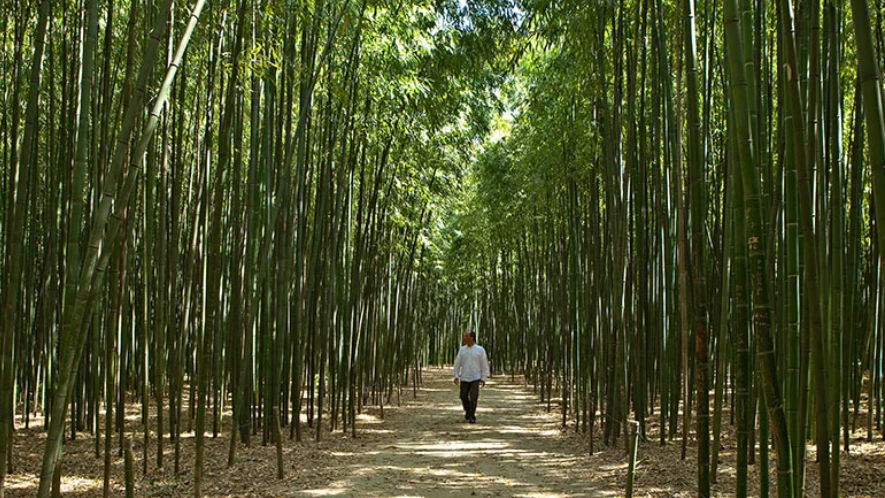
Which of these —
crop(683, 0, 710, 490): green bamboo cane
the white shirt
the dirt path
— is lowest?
the dirt path

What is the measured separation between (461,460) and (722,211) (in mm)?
2846

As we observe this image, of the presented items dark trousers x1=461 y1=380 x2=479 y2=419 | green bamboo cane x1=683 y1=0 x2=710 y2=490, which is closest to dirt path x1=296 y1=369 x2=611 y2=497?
dark trousers x1=461 y1=380 x2=479 y2=419

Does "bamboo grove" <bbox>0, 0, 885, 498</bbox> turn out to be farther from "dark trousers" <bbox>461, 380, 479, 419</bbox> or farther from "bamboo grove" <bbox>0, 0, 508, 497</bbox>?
"dark trousers" <bbox>461, 380, 479, 419</bbox>

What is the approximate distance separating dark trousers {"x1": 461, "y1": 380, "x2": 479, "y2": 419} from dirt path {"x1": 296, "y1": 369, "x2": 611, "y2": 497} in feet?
0.63

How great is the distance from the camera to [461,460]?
5.14 metres

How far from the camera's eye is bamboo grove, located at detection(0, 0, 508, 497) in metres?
3.12

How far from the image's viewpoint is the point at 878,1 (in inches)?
157

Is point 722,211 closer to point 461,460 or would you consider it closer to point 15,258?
point 461,460

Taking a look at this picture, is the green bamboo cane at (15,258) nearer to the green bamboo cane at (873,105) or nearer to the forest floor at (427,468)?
the forest floor at (427,468)

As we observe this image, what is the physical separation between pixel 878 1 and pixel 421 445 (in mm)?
4318

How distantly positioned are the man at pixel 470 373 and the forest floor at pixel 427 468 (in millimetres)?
730

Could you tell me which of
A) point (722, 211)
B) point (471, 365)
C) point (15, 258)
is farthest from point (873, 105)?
point (471, 365)

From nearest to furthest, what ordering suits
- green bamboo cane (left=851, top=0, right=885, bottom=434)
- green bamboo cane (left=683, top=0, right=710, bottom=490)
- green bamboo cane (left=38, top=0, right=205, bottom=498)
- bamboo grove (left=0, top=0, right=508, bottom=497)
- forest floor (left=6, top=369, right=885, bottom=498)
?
green bamboo cane (left=851, top=0, right=885, bottom=434) < green bamboo cane (left=38, top=0, right=205, bottom=498) < green bamboo cane (left=683, top=0, right=710, bottom=490) < bamboo grove (left=0, top=0, right=508, bottom=497) < forest floor (left=6, top=369, right=885, bottom=498)

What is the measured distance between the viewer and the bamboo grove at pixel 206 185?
10.2 feet
